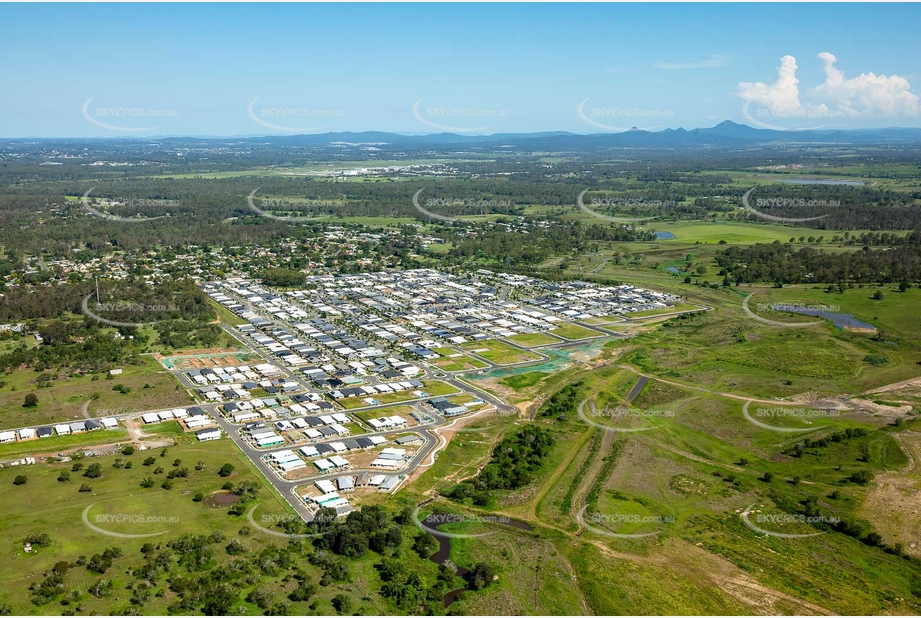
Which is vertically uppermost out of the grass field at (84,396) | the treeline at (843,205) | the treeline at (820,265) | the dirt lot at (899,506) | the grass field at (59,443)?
the treeline at (843,205)

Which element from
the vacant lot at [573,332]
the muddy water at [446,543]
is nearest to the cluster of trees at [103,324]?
the vacant lot at [573,332]

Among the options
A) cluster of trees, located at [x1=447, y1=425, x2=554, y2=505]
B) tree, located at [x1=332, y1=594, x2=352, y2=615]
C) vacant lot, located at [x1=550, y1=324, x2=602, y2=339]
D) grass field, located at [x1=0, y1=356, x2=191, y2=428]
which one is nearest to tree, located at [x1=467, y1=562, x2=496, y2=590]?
tree, located at [x1=332, y1=594, x2=352, y2=615]

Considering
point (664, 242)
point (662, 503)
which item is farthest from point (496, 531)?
point (664, 242)

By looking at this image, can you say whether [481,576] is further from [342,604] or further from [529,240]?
[529,240]

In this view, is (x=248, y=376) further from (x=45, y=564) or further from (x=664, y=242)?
(x=664, y=242)

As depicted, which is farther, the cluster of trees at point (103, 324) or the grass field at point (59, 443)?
the cluster of trees at point (103, 324)

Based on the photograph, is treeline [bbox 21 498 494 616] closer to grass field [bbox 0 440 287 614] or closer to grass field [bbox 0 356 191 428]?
grass field [bbox 0 440 287 614]

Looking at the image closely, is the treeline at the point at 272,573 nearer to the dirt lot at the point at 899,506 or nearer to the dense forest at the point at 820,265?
the dirt lot at the point at 899,506
